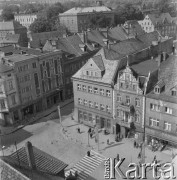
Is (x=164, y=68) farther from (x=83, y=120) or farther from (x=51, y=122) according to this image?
(x=51, y=122)

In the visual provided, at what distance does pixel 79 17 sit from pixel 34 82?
81971 millimetres

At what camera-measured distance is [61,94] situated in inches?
2343

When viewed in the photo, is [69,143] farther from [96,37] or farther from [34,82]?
[96,37]

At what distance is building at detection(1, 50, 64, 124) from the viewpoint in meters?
49.0

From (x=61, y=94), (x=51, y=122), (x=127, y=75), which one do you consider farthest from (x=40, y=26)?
(x=127, y=75)

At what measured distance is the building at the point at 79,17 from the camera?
126m

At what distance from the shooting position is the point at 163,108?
117 ft

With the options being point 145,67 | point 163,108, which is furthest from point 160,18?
point 163,108

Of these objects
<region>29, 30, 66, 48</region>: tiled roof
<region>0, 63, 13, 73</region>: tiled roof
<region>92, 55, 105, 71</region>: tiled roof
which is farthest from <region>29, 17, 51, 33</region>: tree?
<region>92, 55, 105, 71</region>: tiled roof

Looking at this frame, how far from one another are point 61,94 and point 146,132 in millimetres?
26457

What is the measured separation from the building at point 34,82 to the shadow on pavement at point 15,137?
163 inches

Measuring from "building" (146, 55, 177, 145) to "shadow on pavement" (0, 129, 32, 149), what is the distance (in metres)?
21.2

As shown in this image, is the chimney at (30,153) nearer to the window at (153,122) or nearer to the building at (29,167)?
the building at (29,167)

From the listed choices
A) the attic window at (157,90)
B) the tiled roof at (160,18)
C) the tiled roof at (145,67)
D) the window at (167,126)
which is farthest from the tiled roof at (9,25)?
the window at (167,126)
